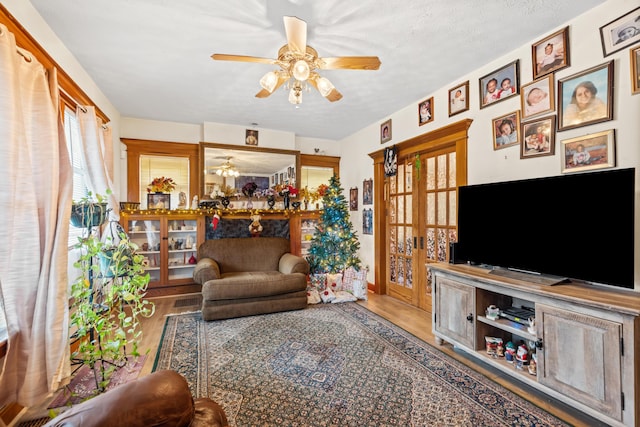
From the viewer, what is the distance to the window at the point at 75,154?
270 cm

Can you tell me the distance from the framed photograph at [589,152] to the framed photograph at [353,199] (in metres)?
3.18

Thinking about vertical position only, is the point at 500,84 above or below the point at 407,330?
above

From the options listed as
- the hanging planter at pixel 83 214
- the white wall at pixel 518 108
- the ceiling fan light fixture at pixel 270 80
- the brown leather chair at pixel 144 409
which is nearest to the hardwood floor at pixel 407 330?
the white wall at pixel 518 108

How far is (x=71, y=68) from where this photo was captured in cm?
268

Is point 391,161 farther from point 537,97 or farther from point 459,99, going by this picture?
point 537,97

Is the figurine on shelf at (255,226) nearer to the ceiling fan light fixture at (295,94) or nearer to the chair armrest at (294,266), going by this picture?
the chair armrest at (294,266)

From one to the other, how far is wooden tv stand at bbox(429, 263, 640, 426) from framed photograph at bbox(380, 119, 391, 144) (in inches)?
100.0

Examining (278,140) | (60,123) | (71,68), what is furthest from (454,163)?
(71,68)

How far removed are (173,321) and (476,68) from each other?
14.3 feet

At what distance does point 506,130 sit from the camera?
2.72 meters

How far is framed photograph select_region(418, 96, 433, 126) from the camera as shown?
3.60m

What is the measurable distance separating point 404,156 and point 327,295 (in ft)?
7.58

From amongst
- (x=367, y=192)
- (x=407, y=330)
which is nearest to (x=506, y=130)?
(x=407, y=330)

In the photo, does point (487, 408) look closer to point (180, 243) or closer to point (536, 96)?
point (536, 96)
